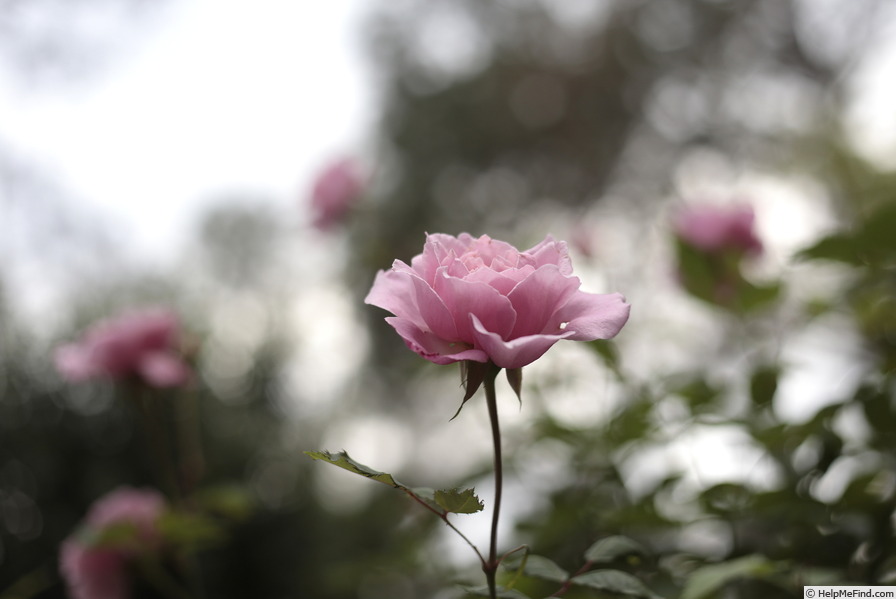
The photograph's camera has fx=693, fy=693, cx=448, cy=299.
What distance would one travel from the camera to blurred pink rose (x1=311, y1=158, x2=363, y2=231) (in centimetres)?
138

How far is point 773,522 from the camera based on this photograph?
27.3 inches

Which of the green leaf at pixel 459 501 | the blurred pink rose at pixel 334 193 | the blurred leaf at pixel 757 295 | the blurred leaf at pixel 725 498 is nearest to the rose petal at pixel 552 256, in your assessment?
the green leaf at pixel 459 501

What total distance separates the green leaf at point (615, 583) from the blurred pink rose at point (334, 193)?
108 cm

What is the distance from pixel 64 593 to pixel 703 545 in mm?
1492

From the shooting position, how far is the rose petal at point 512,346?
1.10ft

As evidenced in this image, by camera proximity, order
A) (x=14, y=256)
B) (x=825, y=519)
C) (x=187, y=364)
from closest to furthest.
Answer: (x=825, y=519)
(x=187, y=364)
(x=14, y=256)

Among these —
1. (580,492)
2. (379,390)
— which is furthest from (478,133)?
(580,492)

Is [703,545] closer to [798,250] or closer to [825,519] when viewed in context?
[825,519]

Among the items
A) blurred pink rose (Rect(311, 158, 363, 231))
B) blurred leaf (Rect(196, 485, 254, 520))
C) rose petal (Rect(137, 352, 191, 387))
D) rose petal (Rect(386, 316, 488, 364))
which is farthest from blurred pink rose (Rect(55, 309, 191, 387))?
rose petal (Rect(386, 316, 488, 364))

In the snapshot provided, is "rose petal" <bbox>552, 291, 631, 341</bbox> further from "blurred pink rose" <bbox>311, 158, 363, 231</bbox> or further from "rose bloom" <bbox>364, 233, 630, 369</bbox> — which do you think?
"blurred pink rose" <bbox>311, 158, 363, 231</bbox>

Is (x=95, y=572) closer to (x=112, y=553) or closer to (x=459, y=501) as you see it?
(x=112, y=553)

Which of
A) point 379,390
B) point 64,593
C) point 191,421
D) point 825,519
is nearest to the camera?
point 825,519

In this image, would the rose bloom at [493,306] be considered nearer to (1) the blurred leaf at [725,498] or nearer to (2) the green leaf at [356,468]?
(2) the green leaf at [356,468]

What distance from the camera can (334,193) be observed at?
137 centimetres
